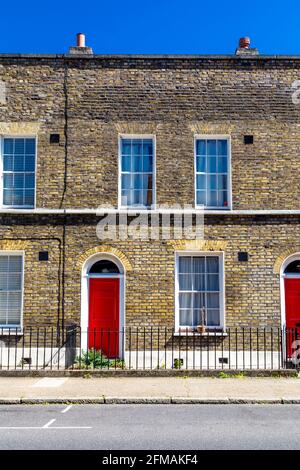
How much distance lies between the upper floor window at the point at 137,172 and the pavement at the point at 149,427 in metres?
6.69

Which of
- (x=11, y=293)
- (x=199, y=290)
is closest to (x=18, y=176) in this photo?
(x=11, y=293)

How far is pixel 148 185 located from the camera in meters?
16.8

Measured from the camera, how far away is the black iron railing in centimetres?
1577

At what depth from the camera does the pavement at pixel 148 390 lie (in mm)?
11531

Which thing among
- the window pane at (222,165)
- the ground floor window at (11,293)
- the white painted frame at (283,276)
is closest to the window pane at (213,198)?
the window pane at (222,165)

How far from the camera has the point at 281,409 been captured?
10828 millimetres

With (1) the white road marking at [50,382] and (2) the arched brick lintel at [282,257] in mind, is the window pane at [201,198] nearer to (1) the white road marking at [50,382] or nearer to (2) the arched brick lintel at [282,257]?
(2) the arched brick lintel at [282,257]

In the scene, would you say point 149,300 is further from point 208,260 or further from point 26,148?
point 26,148

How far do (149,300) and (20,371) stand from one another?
12.3ft

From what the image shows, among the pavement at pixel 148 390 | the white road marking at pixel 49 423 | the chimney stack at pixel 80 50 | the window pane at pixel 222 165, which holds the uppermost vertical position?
the chimney stack at pixel 80 50

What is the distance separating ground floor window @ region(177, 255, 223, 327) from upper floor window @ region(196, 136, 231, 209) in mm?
1493

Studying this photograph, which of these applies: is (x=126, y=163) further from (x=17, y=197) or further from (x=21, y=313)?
(x=21, y=313)

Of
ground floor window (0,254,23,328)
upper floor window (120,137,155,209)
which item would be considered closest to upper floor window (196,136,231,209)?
upper floor window (120,137,155,209)
